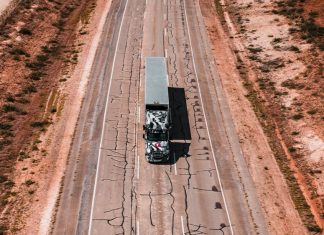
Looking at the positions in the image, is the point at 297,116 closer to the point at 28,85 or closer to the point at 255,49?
the point at 255,49

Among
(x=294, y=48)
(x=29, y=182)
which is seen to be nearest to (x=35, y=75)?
(x=29, y=182)

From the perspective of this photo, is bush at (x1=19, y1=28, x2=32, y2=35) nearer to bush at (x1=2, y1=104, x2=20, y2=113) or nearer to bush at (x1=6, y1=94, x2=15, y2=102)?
bush at (x1=6, y1=94, x2=15, y2=102)

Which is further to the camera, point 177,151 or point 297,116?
point 297,116

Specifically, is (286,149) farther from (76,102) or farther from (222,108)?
(76,102)

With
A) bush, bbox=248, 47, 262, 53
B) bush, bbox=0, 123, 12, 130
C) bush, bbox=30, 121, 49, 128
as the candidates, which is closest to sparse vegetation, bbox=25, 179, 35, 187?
bush, bbox=30, 121, 49, 128

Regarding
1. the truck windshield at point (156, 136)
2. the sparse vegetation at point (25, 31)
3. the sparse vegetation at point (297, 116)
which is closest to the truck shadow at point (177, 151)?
the truck windshield at point (156, 136)
